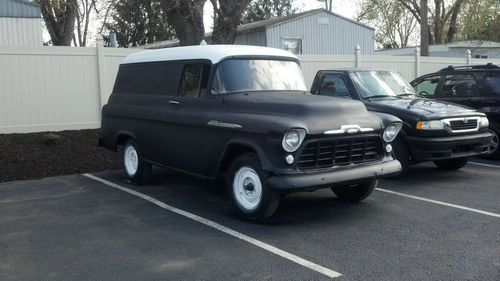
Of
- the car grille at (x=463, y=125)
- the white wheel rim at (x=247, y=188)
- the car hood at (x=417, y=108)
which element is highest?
the car hood at (x=417, y=108)

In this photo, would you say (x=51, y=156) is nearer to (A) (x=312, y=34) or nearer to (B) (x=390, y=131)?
(B) (x=390, y=131)

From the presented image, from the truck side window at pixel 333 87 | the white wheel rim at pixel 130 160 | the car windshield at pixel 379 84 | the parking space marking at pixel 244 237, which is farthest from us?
the truck side window at pixel 333 87

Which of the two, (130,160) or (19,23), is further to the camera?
(19,23)

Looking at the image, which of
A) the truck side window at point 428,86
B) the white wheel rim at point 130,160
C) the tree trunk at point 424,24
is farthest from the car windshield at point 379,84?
the tree trunk at point 424,24

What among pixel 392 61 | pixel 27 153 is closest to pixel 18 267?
pixel 27 153

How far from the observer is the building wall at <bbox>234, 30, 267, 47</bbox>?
23947 millimetres

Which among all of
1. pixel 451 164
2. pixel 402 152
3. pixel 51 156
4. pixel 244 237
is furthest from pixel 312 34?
pixel 244 237

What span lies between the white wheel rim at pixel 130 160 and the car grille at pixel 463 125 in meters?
5.01

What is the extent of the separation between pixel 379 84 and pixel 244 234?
15.4ft

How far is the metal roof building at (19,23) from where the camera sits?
16859 millimetres

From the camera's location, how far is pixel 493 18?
28.0 meters

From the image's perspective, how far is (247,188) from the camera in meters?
6.23

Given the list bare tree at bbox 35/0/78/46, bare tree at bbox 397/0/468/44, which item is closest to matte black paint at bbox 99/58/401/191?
bare tree at bbox 35/0/78/46

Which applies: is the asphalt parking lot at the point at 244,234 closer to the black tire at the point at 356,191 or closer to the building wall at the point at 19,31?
the black tire at the point at 356,191
